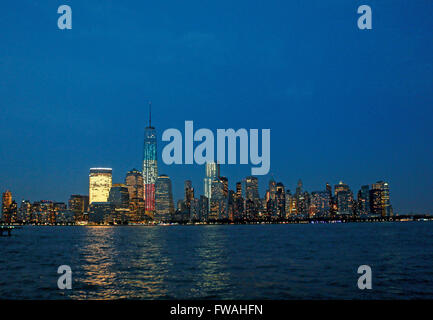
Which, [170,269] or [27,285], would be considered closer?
[27,285]

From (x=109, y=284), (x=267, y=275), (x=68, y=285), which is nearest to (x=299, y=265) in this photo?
(x=267, y=275)

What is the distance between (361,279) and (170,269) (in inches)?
765

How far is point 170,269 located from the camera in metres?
42.9

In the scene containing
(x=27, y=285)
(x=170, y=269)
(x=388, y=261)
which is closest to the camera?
(x=27, y=285)

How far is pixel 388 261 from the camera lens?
5028 cm
